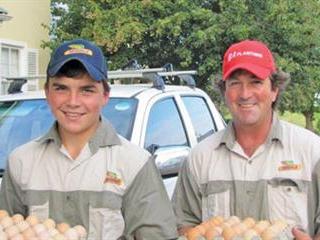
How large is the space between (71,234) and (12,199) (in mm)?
498

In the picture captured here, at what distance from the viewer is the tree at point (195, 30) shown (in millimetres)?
15305

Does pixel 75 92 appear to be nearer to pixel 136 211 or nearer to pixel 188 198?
pixel 136 211

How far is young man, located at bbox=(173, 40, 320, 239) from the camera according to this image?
127 inches

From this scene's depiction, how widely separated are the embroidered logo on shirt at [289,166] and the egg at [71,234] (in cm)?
103

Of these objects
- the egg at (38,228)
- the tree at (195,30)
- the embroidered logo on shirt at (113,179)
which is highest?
the tree at (195,30)

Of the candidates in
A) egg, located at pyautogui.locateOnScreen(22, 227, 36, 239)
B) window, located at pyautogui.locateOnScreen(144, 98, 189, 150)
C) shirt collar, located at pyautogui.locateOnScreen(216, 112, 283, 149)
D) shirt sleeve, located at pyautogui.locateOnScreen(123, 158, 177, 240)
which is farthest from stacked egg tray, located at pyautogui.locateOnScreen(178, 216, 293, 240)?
window, located at pyautogui.locateOnScreen(144, 98, 189, 150)

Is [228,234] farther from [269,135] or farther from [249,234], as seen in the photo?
[269,135]

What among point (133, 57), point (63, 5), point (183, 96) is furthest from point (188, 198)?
point (63, 5)

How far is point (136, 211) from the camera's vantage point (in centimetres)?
296

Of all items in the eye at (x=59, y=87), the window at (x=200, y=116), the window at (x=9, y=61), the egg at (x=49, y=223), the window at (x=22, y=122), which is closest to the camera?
the egg at (x=49, y=223)

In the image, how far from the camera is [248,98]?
3.22 m

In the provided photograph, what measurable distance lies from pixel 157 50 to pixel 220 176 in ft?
42.9

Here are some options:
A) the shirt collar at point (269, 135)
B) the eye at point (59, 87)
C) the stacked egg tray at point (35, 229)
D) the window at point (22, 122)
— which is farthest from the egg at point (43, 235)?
the window at point (22, 122)

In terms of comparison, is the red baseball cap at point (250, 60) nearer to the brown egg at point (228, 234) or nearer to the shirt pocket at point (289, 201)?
the shirt pocket at point (289, 201)
